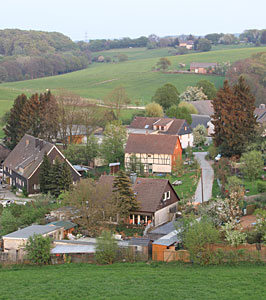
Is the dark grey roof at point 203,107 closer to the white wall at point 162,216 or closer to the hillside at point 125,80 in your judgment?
the hillside at point 125,80

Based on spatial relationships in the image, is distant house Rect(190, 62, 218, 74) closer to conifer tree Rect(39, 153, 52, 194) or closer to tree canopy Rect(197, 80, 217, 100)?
tree canopy Rect(197, 80, 217, 100)

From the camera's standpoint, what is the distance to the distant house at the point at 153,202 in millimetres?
38094

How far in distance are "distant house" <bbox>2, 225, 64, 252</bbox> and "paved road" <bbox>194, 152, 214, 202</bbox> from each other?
11.7 m

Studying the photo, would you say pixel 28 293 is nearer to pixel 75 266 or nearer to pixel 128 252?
pixel 75 266

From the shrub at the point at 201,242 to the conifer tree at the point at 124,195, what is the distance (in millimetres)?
9997

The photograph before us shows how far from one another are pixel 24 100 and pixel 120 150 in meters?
17.1

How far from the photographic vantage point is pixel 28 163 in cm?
5284

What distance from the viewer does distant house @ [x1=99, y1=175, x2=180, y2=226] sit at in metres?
38.1

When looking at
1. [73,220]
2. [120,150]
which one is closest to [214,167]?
[120,150]

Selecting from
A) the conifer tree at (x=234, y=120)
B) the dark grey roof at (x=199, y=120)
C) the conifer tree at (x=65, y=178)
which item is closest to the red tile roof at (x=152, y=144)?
the conifer tree at (x=234, y=120)

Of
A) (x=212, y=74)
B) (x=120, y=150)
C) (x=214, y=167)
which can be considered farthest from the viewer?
(x=212, y=74)

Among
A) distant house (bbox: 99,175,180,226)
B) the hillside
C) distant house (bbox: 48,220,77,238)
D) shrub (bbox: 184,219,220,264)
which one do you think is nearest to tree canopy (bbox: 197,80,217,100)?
the hillside

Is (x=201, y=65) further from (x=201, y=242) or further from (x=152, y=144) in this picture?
(x=201, y=242)

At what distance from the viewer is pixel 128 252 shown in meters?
28.4
